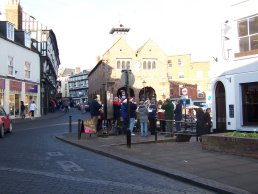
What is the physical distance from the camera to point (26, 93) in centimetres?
3772

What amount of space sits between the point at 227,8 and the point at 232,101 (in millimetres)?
4628

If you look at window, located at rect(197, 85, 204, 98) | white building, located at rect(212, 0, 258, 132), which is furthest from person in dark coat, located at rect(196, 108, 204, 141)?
window, located at rect(197, 85, 204, 98)

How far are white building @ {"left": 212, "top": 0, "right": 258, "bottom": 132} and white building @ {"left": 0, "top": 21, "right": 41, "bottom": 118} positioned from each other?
2068cm

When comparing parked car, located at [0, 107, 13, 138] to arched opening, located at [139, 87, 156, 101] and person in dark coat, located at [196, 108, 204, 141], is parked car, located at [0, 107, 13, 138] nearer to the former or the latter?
person in dark coat, located at [196, 108, 204, 141]

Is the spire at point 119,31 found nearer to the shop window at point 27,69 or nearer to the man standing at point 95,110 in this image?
the shop window at point 27,69

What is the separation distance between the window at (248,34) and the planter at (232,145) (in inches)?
263

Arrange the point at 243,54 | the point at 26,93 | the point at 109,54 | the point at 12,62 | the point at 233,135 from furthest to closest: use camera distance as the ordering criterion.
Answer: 1. the point at 109,54
2. the point at 26,93
3. the point at 12,62
4. the point at 243,54
5. the point at 233,135

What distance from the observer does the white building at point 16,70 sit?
32781 mm

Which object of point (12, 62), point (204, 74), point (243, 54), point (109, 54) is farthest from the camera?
point (204, 74)

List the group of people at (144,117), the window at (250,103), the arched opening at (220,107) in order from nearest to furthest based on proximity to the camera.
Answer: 1. the group of people at (144,117)
2. the window at (250,103)
3. the arched opening at (220,107)

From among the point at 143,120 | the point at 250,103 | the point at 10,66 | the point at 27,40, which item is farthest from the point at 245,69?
the point at 27,40

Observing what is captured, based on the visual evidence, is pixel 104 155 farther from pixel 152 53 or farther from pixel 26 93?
pixel 152 53

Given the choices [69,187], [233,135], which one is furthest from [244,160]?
[69,187]

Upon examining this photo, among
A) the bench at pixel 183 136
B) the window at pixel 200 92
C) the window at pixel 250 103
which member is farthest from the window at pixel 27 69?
the window at pixel 200 92
